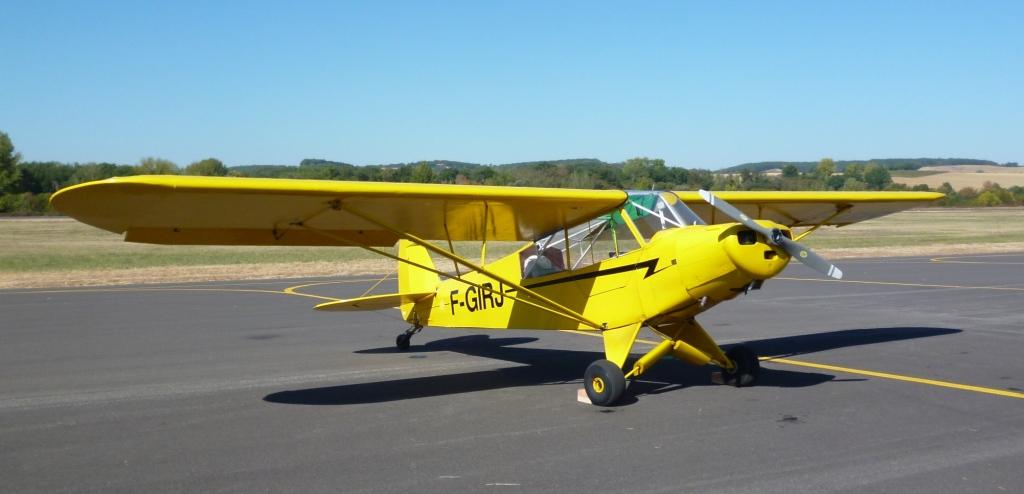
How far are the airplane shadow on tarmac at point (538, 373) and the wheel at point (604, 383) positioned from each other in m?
0.27

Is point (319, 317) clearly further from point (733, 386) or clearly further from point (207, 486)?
point (207, 486)

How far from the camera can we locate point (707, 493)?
5680mm

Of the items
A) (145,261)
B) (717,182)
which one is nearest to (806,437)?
(145,261)

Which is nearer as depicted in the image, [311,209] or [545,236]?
[311,209]

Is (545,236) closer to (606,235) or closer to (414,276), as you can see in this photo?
(606,235)

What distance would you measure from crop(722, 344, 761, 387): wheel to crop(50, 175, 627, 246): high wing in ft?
6.69

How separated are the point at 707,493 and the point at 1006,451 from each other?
8.33 ft

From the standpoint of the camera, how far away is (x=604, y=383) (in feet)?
28.1

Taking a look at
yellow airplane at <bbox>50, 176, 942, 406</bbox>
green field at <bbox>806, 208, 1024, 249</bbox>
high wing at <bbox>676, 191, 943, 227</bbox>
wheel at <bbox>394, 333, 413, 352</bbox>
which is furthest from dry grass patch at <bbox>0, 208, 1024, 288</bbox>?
yellow airplane at <bbox>50, 176, 942, 406</bbox>

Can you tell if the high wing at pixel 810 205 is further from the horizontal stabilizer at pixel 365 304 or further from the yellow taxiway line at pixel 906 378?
the horizontal stabilizer at pixel 365 304

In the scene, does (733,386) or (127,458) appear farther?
(733,386)

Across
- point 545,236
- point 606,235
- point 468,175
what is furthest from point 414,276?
point 468,175

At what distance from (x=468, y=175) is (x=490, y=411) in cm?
6702

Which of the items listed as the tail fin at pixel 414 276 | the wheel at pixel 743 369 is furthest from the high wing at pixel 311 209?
the wheel at pixel 743 369
